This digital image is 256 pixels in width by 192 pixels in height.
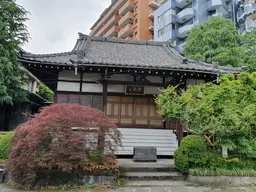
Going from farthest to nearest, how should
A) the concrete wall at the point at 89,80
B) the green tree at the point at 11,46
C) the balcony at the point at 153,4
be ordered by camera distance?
1. the balcony at the point at 153,4
2. the green tree at the point at 11,46
3. the concrete wall at the point at 89,80

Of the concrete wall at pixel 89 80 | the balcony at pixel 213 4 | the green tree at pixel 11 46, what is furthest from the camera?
the balcony at pixel 213 4

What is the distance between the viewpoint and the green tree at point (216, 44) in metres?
15.0

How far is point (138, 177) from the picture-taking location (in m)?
6.18

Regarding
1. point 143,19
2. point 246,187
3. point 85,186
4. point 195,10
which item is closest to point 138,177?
point 85,186

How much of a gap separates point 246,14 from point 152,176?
26.4 meters

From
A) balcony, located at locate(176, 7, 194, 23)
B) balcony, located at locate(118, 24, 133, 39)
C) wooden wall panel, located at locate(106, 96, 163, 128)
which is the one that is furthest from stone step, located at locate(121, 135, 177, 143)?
balcony, located at locate(118, 24, 133, 39)

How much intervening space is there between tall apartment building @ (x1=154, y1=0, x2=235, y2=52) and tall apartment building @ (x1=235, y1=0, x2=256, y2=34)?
1659mm

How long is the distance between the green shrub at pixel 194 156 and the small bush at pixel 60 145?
208 cm

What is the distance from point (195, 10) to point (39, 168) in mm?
30829

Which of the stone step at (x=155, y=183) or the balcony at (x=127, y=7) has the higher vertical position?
the balcony at (x=127, y=7)

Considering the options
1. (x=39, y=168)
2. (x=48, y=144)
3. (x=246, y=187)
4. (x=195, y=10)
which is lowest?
(x=246, y=187)

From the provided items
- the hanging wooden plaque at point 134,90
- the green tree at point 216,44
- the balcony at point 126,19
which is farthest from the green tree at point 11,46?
the balcony at point 126,19

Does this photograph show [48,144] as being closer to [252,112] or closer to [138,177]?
[138,177]

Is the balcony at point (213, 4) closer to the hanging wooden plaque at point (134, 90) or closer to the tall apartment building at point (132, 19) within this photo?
the tall apartment building at point (132, 19)
